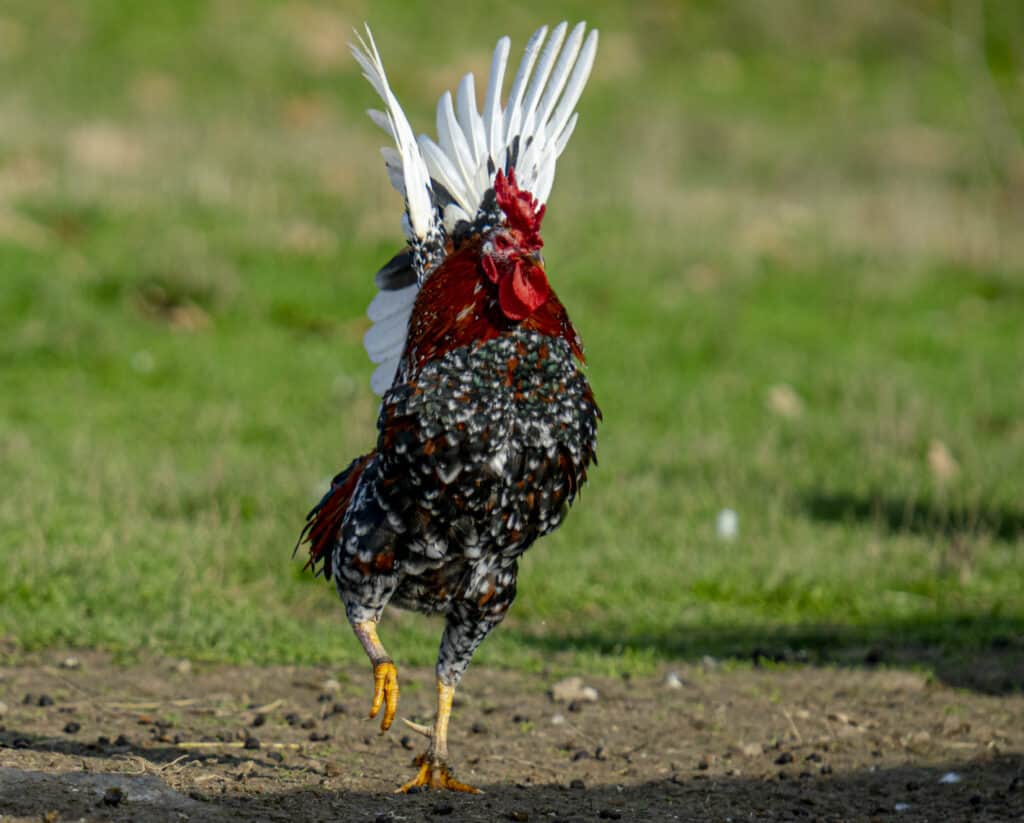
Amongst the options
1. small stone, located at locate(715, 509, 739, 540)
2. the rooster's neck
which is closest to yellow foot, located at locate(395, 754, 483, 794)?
the rooster's neck

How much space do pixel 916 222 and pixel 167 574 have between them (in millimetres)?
11523

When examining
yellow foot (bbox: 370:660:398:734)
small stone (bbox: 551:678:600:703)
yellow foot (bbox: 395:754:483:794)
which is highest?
yellow foot (bbox: 370:660:398:734)

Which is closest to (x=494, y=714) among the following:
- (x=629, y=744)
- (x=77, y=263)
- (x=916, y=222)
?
(x=629, y=744)

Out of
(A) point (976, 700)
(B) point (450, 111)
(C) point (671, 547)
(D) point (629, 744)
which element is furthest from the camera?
(C) point (671, 547)

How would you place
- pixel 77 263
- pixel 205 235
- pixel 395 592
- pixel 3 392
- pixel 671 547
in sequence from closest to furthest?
pixel 395 592, pixel 671 547, pixel 3 392, pixel 77 263, pixel 205 235

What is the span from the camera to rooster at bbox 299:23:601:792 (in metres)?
4.70

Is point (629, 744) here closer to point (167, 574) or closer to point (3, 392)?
point (167, 574)

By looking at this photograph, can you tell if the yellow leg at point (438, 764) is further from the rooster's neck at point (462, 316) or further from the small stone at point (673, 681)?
the small stone at point (673, 681)

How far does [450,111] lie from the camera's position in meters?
5.41

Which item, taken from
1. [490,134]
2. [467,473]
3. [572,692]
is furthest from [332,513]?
[572,692]

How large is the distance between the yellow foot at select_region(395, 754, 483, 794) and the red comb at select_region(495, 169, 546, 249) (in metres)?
1.92

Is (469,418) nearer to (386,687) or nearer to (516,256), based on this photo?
(516,256)

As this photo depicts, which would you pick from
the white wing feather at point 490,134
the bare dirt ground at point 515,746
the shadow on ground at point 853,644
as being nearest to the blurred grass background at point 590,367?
the shadow on ground at point 853,644

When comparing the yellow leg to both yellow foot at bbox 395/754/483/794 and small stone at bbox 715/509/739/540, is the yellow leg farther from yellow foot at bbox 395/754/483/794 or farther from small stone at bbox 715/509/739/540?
small stone at bbox 715/509/739/540
